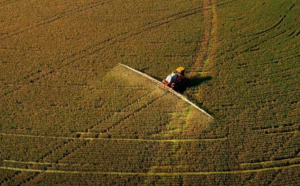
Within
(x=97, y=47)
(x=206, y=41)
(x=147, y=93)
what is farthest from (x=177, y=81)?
(x=97, y=47)

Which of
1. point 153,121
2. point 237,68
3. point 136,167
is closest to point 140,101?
point 153,121

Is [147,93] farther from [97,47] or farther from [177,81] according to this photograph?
[97,47]

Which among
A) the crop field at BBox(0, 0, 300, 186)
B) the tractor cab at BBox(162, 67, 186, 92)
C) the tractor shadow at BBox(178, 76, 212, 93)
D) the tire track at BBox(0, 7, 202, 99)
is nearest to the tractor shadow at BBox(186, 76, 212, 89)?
the tractor shadow at BBox(178, 76, 212, 93)

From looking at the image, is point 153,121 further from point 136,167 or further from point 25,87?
point 25,87

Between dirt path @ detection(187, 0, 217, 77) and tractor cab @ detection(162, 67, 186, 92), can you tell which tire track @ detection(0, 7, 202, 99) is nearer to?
dirt path @ detection(187, 0, 217, 77)

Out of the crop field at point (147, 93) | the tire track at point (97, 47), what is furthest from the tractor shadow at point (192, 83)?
the tire track at point (97, 47)

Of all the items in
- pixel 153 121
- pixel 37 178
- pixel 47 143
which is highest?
pixel 153 121
